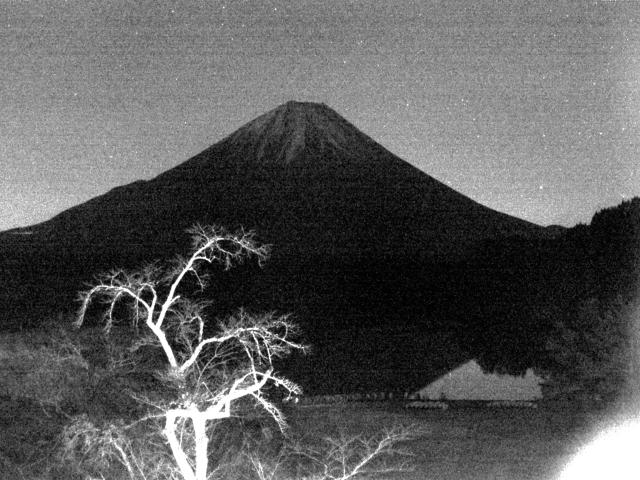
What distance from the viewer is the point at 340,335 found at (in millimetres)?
42156

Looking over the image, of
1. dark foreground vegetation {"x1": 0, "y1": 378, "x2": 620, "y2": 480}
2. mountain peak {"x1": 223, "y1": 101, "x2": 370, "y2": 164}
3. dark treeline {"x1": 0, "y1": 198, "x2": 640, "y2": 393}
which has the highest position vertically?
mountain peak {"x1": 223, "y1": 101, "x2": 370, "y2": 164}

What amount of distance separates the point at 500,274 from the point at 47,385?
99.9 feet

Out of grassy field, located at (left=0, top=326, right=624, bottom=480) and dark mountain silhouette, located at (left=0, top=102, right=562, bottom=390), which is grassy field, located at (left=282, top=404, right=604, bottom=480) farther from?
dark mountain silhouette, located at (left=0, top=102, right=562, bottom=390)

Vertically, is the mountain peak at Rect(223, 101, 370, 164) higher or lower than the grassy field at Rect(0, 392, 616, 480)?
higher

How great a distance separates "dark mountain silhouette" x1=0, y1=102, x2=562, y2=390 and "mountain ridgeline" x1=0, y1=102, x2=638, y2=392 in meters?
0.22

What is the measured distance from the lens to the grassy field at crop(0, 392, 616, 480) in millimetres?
12781

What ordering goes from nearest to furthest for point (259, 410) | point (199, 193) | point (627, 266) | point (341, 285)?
point (259, 410), point (627, 266), point (341, 285), point (199, 193)

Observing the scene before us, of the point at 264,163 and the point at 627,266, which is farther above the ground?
the point at 264,163

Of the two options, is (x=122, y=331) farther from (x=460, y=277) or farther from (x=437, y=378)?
(x=460, y=277)

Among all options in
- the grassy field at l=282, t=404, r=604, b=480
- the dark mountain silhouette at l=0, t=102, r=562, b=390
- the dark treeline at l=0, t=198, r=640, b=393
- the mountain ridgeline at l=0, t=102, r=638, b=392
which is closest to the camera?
the grassy field at l=282, t=404, r=604, b=480

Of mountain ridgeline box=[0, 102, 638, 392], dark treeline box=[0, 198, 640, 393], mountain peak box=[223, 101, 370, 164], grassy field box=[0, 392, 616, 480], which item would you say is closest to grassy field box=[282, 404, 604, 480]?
grassy field box=[0, 392, 616, 480]

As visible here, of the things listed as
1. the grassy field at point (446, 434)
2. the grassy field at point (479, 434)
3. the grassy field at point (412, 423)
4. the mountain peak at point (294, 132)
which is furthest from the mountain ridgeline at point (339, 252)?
the grassy field at point (412, 423)

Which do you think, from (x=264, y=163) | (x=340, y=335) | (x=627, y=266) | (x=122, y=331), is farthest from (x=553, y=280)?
(x=264, y=163)

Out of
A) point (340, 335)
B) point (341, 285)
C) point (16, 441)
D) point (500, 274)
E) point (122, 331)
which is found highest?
point (341, 285)
